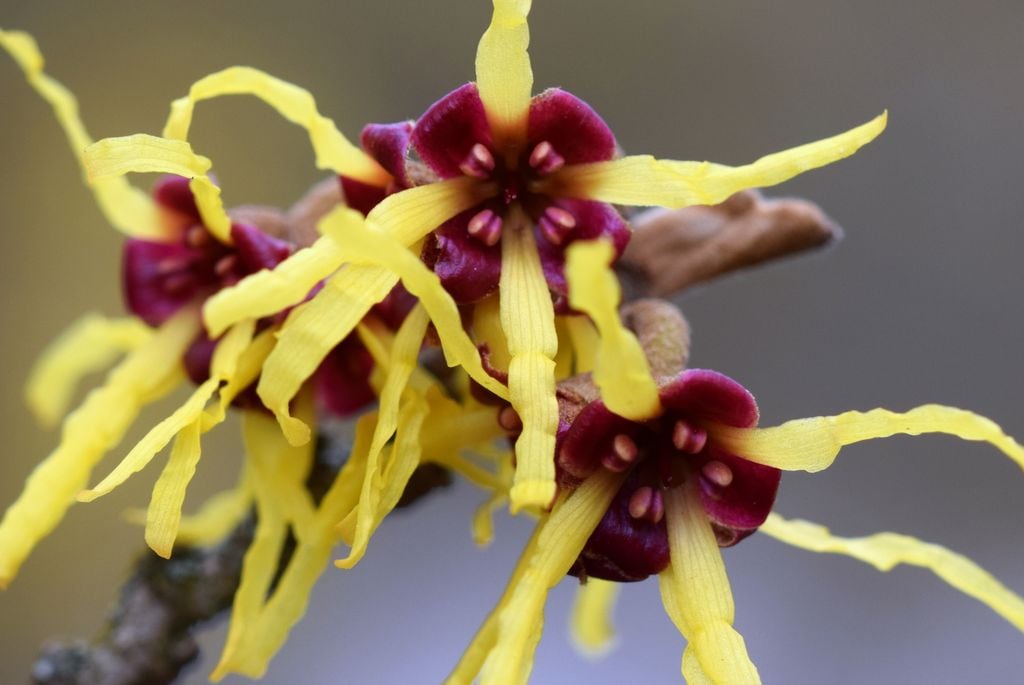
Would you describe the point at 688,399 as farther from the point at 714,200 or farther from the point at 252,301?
the point at 252,301

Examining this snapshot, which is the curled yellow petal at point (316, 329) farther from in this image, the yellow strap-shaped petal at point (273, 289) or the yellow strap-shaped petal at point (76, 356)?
the yellow strap-shaped petal at point (76, 356)

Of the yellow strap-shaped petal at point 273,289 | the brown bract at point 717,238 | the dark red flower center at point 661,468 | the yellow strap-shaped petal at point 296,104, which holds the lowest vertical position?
the yellow strap-shaped petal at point 273,289

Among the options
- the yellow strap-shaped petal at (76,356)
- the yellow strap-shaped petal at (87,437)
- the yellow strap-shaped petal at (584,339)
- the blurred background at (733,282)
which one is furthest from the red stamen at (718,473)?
the blurred background at (733,282)

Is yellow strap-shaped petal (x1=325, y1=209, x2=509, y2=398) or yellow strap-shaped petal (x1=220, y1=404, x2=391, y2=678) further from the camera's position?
yellow strap-shaped petal (x1=220, y1=404, x2=391, y2=678)

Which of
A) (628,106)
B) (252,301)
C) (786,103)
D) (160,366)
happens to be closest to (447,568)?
(628,106)

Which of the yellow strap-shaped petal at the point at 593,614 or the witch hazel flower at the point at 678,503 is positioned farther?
the yellow strap-shaped petal at the point at 593,614

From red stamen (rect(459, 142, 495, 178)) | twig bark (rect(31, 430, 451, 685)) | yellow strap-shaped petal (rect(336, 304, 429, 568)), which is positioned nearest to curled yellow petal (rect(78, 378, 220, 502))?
yellow strap-shaped petal (rect(336, 304, 429, 568))

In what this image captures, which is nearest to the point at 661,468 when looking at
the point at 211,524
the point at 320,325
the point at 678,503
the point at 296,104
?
the point at 678,503

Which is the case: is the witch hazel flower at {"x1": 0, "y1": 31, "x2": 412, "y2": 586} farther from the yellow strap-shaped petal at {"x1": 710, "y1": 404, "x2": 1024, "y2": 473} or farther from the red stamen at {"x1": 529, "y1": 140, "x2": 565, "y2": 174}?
the yellow strap-shaped petal at {"x1": 710, "y1": 404, "x2": 1024, "y2": 473}
